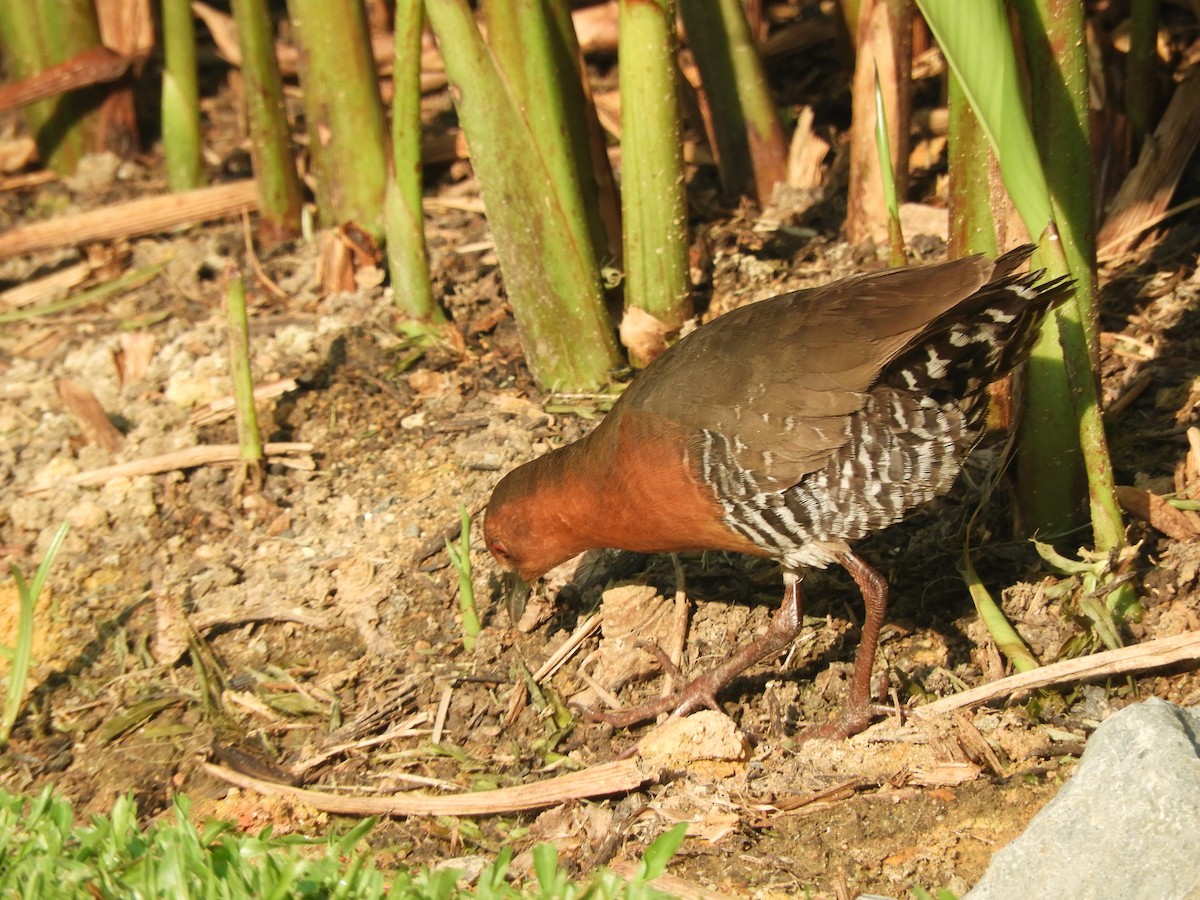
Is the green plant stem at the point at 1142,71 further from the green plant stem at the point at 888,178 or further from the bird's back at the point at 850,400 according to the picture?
the bird's back at the point at 850,400

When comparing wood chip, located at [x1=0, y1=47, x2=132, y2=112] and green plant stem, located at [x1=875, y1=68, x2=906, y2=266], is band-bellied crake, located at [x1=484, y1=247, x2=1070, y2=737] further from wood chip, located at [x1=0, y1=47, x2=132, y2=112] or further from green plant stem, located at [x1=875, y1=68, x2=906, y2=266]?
wood chip, located at [x1=0, y1=47, x2=132, y2=112]

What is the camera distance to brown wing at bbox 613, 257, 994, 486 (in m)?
3.47

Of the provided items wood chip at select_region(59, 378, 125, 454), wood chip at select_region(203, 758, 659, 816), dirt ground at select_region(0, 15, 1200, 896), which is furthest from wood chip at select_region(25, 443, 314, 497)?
wood chip at select_region(203, 758, 659, 816)

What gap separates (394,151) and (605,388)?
1.18 metres

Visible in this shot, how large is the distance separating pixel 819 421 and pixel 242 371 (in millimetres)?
2170

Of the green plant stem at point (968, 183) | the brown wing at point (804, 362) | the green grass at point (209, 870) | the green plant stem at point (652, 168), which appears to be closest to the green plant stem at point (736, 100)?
the green plant stem at point (652, 168)

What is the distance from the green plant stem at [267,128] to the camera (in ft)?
17.7

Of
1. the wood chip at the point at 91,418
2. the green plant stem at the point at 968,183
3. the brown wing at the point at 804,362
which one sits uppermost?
the green plant stem at the point at 968,183

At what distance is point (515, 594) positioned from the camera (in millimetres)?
4340

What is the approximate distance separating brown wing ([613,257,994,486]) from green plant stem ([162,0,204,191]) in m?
3.25

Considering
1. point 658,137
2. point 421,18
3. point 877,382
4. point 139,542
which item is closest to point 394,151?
point 421,18

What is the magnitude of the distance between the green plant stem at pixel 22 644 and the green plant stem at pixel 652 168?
2.12 metres

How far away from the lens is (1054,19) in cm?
342

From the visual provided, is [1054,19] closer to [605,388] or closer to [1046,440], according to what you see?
[1046,440]
